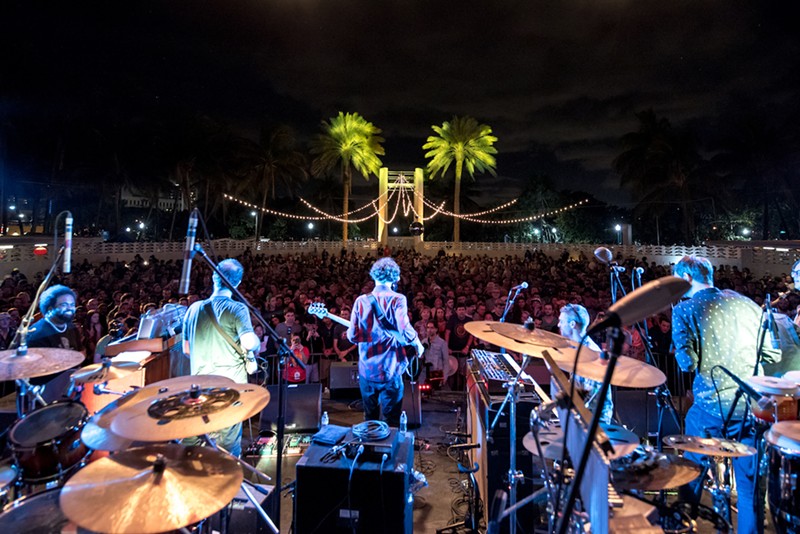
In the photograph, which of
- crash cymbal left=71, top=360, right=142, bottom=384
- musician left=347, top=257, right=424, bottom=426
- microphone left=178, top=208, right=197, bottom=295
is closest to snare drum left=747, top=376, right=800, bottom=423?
musician left=347, top=257, right=424, bottom=426

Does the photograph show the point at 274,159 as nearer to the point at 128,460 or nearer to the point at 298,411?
the point at 298,411

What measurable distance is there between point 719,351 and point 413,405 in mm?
3429

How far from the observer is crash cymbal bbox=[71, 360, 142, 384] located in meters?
3.31

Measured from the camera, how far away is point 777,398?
2.82m

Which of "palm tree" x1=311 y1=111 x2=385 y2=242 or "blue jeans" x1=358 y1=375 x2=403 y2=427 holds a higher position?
"palm tree" x1=311 y1=111 x2=385 y2=242

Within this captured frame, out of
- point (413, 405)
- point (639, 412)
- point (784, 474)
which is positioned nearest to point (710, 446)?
point (784, 474)

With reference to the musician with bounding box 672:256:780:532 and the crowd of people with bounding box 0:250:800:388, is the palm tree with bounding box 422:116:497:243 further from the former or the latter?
the musician with bounding box 672:256:780:532

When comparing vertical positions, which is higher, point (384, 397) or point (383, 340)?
point (383, 340)

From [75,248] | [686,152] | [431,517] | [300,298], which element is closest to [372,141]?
[75,248]

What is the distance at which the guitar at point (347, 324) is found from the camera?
4488 mm

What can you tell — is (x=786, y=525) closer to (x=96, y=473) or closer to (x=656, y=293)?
(x=656, y=293)

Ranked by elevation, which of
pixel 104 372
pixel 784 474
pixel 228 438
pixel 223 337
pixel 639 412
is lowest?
pixel 639 412

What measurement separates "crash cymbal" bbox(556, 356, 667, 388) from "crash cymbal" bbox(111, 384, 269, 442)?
1.78 meters

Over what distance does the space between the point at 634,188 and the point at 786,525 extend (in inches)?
1472
